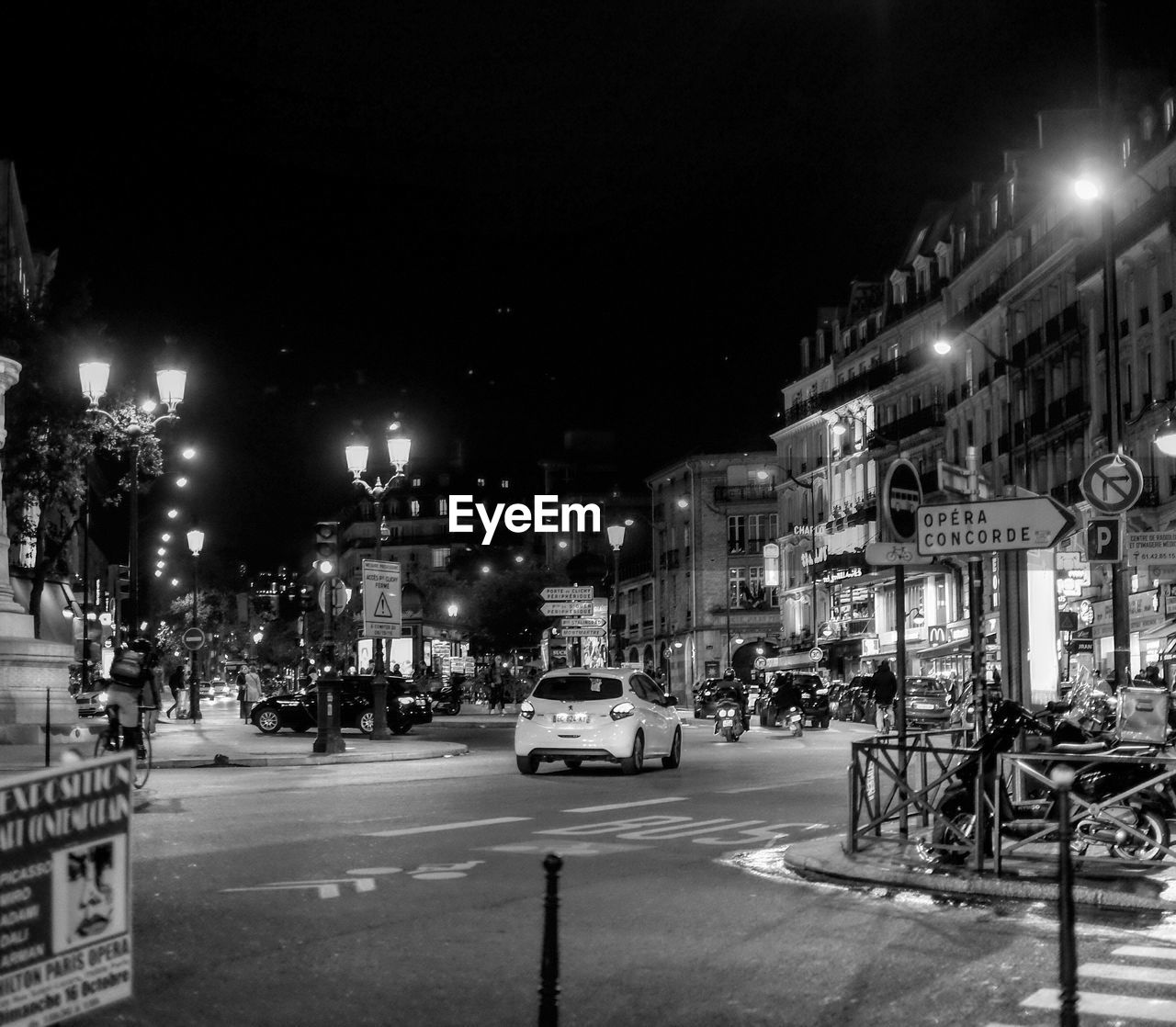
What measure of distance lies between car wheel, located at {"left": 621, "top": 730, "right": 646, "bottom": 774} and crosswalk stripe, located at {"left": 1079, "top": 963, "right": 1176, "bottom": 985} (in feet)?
51.1

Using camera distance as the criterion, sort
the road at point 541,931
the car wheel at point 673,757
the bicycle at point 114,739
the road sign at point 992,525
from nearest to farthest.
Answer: the road at point 541,931, the road sign at point 992,525, the bicycle at point 114,739, the car wheel at point 673,757

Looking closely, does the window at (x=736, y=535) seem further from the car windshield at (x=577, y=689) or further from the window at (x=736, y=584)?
the car windshield at (x=577, y=689)

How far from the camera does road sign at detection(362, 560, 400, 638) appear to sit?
1305 inches

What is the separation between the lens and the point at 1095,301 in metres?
57.5

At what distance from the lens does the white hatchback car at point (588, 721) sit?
23938 millimetres

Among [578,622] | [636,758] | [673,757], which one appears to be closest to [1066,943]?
[636,758]

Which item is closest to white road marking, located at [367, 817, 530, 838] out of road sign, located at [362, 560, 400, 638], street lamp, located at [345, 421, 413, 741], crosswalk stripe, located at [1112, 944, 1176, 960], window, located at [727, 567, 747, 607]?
crosswalk stripe, located at [1112, 944, 1176, 960]

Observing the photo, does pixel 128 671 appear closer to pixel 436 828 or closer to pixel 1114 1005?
pixel 436 828

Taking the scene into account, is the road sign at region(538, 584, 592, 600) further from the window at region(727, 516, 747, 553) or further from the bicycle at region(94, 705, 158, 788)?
the window at region(727, 516, 747, 553)

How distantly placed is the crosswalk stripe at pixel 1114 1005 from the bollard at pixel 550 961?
2.62m

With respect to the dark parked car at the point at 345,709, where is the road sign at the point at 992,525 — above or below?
above

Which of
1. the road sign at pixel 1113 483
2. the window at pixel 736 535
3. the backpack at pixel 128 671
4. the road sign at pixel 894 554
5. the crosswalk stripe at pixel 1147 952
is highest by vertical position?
the window at pixel 736 535

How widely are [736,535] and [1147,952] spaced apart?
101 m

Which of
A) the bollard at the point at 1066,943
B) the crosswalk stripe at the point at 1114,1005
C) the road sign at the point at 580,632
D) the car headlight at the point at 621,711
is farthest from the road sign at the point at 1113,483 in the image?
the road sign at the point at 580,632
